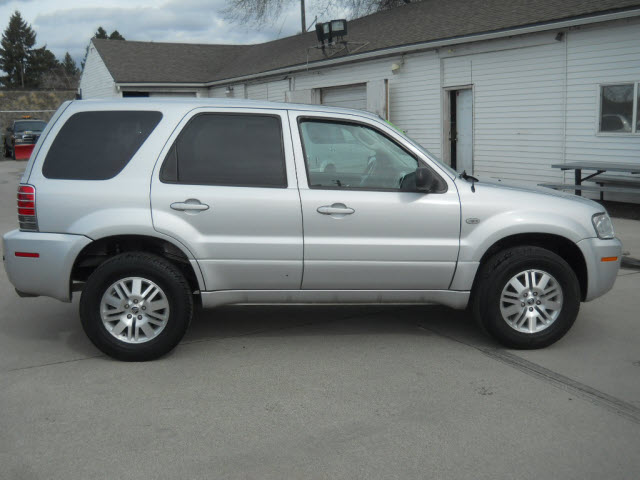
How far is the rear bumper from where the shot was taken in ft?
16.3

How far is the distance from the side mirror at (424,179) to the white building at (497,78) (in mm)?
8929

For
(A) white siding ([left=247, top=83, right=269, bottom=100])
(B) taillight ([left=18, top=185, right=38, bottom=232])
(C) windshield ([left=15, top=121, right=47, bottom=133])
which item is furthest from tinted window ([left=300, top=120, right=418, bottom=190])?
(C) windshield ([left=15, top=121, right=47, bottom=133])

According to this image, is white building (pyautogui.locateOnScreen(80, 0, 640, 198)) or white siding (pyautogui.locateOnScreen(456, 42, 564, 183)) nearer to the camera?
white building (pyautogui.locateOnScreen(80, 0, 640, 198))

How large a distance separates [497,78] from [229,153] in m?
11.7

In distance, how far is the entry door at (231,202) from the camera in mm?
5020

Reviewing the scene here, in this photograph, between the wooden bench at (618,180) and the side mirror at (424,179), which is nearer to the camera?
the side mirror at (424,179)

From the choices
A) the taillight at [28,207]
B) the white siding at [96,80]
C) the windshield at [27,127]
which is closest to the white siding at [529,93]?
the taillight at [28,207]

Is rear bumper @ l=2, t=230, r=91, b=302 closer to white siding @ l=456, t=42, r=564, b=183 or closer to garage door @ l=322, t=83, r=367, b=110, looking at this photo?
white siding @ l=456, t=42, r=564, b=183

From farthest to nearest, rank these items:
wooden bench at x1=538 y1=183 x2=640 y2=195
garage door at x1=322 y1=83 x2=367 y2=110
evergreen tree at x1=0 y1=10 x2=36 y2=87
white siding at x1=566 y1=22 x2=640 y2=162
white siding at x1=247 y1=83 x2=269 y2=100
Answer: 1. evergreen tree at x1=0 y1=10 x2=36 y2=87
2. white siding at x1=247 y1=83 x2=269 y2=100
3. garage door at x1=322 y1=83 x2=367 y2=110
4. white siding at x1=566 y1=22 x2=640 y2=162
5. wooden bench at x1=538 y1=183 x2=640 y2=195

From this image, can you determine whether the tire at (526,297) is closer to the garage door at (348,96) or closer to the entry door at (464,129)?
the entry door at (464,129)

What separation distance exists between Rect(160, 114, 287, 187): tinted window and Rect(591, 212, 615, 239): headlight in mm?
2379

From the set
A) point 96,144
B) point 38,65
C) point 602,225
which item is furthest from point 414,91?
point 38,65

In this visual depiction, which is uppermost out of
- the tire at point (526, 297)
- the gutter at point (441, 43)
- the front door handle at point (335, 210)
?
the gutter at point (441, 43)

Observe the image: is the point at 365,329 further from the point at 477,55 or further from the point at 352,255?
the point at 477,55
